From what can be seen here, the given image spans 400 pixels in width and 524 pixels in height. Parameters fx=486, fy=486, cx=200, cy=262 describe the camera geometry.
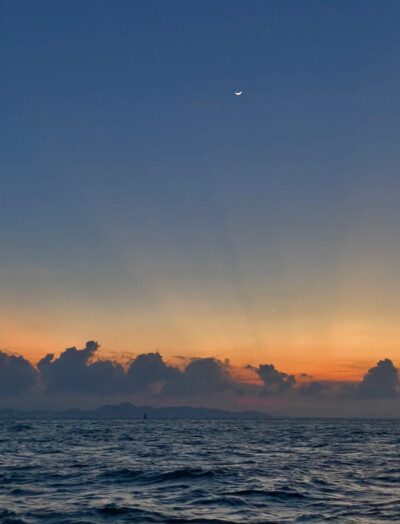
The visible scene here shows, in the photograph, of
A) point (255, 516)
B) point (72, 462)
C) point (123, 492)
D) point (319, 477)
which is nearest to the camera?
point (255, 516)

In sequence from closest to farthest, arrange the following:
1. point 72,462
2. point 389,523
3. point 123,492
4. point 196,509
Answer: point 389,523, point 196,509, point 123,492, point 72,462

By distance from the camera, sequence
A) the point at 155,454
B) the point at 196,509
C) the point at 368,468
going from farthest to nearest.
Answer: the point at 155,454, the point at 368,468, the point at 196,509

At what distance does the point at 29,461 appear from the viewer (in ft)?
174

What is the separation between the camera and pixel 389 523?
80.9 ft

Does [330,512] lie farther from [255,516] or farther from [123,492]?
Result: [123,492]

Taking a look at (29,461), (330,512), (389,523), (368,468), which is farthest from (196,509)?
(29,461)

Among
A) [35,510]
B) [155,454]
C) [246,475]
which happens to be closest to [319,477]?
[246,475]

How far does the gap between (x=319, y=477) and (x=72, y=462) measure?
85.6ft

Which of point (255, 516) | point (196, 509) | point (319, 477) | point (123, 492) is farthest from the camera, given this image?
point (319, 477)

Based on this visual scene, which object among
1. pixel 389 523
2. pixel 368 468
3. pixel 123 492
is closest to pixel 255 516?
pixel 389 523

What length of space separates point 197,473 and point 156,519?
1859cm

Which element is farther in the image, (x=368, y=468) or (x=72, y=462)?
(x=72, y=462)

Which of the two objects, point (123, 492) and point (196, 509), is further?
point (123, 492)

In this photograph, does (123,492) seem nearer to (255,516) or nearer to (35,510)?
(35,510)
